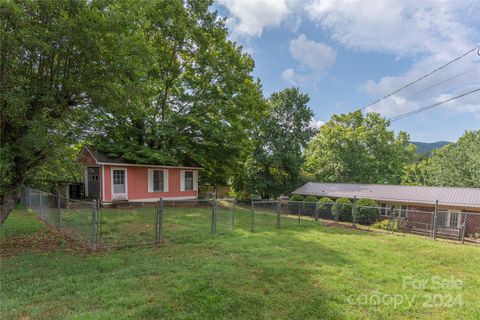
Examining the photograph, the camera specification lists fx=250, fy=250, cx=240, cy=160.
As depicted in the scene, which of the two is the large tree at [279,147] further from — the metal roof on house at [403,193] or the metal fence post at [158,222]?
the metal fence post at [158,222]

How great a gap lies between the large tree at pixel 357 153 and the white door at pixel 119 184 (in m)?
16.9

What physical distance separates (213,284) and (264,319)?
1187 millimetres

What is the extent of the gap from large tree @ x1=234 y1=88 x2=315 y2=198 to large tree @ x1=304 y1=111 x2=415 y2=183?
296cm

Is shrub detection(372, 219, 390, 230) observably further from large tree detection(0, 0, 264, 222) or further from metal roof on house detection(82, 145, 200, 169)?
metal roof on house detection(82, 145, 200, 169)

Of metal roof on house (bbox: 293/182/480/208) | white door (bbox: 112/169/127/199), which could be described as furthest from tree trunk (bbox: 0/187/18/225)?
metal roof on house (bbox: 293/182/480/208)

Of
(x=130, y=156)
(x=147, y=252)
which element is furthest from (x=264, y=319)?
(x=130, y=156)

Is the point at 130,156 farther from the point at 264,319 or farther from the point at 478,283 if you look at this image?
the point at 478,283

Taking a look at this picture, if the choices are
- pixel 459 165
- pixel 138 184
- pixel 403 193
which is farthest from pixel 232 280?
pixel 459 165

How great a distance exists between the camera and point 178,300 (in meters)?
3.52

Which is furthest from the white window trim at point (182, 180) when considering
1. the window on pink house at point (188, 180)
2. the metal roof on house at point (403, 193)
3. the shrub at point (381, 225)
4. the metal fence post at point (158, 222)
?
the shrub at point (381, 225)

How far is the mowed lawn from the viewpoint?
10.9ft

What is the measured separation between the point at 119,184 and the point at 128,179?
558mm

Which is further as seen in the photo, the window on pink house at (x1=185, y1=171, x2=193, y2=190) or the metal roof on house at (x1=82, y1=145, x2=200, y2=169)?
the window on pink house at (x1=185, y1=171, x2=193, y2=190)

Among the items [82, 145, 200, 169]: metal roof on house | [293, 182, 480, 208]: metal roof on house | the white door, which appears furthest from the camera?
[293, 182, 480, 208]: metal roof on house
